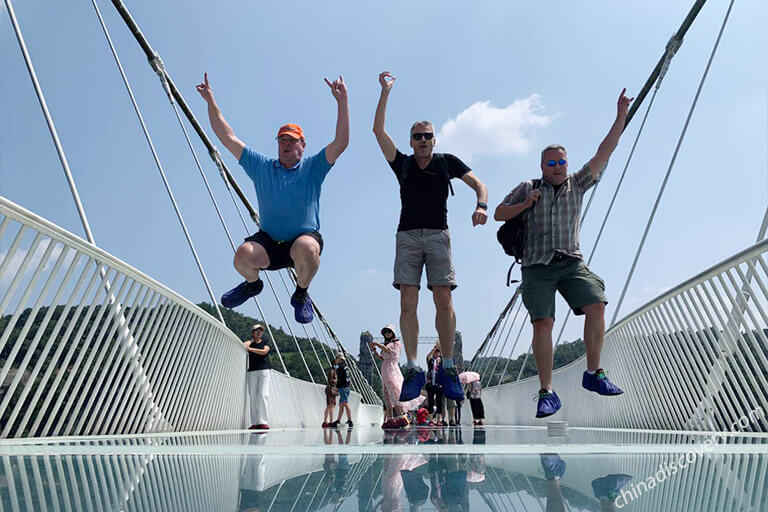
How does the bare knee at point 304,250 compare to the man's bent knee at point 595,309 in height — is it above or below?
above

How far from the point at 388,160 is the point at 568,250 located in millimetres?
1265

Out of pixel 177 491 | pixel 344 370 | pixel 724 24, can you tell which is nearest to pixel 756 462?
pixel 177 491

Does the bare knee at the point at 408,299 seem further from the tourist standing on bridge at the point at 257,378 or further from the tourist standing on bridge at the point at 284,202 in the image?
the tourist standing on bridge at the point at 257,378

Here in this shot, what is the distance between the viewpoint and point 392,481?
1352 mm

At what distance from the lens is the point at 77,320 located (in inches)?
144

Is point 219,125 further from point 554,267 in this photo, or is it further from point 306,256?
point 554,267

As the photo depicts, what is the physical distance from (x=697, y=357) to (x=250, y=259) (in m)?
3.06

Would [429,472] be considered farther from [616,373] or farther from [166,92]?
[166,92]

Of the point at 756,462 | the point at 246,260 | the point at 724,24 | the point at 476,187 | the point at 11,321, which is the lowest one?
the point at 756,462

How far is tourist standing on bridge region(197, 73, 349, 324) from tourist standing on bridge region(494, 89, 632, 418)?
119 centimetres

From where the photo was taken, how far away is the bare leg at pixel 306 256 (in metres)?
4.16

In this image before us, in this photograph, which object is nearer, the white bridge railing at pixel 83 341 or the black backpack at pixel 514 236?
the white bridge railing at pixel 83 341

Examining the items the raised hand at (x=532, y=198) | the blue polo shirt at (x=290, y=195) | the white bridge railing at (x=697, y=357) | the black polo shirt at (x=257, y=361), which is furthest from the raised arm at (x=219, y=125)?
the black polo shirt at (x=257, y=361)

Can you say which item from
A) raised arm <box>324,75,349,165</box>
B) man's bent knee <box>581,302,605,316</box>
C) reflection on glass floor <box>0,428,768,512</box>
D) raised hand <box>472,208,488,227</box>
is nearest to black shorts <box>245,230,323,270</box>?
raised arm <box>324,75,349,165</box>
